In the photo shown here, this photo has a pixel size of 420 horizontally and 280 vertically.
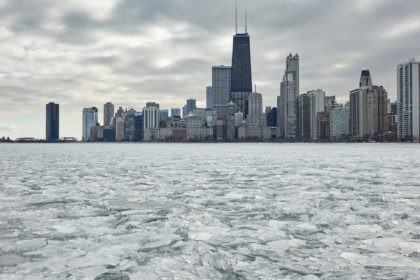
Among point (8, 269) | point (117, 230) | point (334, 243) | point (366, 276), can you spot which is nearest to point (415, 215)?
point (334, 243)

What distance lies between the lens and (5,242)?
37.1 ft

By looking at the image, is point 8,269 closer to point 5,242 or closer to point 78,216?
point 5,242

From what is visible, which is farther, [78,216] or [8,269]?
[78,216]

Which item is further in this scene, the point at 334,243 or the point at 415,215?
the point at 415,215

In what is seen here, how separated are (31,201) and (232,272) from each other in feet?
41.6

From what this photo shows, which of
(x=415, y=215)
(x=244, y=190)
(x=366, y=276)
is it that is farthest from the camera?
(x=244, y=190)

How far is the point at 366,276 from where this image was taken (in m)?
8.52

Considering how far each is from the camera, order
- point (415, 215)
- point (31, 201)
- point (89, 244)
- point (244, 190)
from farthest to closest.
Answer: point (244, 190)
point (31, 201)
point (415, 215)
point (89, 244)

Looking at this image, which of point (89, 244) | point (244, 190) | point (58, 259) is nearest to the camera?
point (58, 259)

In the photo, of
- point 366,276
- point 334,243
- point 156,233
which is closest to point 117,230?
point 156,233

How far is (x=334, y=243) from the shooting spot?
1108 centimetres

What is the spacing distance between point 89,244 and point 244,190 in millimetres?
12161

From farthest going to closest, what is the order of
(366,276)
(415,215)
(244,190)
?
(244,190), (415,215), (366,276)

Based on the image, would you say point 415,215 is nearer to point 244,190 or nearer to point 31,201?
point 244,190
